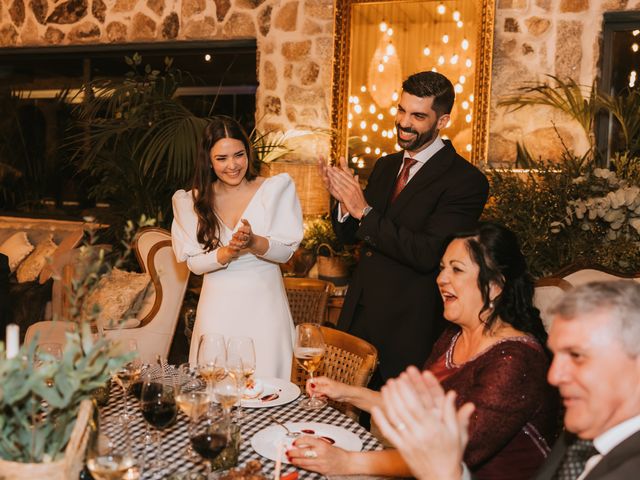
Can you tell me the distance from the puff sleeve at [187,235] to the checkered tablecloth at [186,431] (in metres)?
0.78

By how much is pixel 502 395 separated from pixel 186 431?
833 millimetres

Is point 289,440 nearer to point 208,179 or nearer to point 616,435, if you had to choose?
point 616,435

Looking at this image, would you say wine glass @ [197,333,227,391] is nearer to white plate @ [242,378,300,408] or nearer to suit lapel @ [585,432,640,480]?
white plate @ [242,378,300,408]

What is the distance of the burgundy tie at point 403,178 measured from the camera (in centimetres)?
288

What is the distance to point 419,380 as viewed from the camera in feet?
4.33

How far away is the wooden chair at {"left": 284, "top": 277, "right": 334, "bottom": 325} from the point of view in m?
3.99

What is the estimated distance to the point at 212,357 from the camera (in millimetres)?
1984

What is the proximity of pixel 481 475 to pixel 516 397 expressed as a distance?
0.78ft

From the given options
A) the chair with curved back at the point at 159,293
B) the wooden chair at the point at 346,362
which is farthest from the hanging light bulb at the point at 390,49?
the wooden chair at the point at 346,362

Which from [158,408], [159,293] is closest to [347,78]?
[159,293]

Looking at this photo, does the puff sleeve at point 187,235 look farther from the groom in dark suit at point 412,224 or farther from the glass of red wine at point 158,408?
the glass of red wine at point 158,408

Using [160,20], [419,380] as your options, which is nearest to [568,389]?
[419,380]

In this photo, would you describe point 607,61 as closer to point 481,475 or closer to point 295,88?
point 295,88

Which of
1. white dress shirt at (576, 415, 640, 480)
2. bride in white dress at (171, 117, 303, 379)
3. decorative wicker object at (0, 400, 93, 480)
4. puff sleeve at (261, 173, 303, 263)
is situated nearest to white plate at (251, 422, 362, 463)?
decorative wicker object at (0, 400, 93, 480)
